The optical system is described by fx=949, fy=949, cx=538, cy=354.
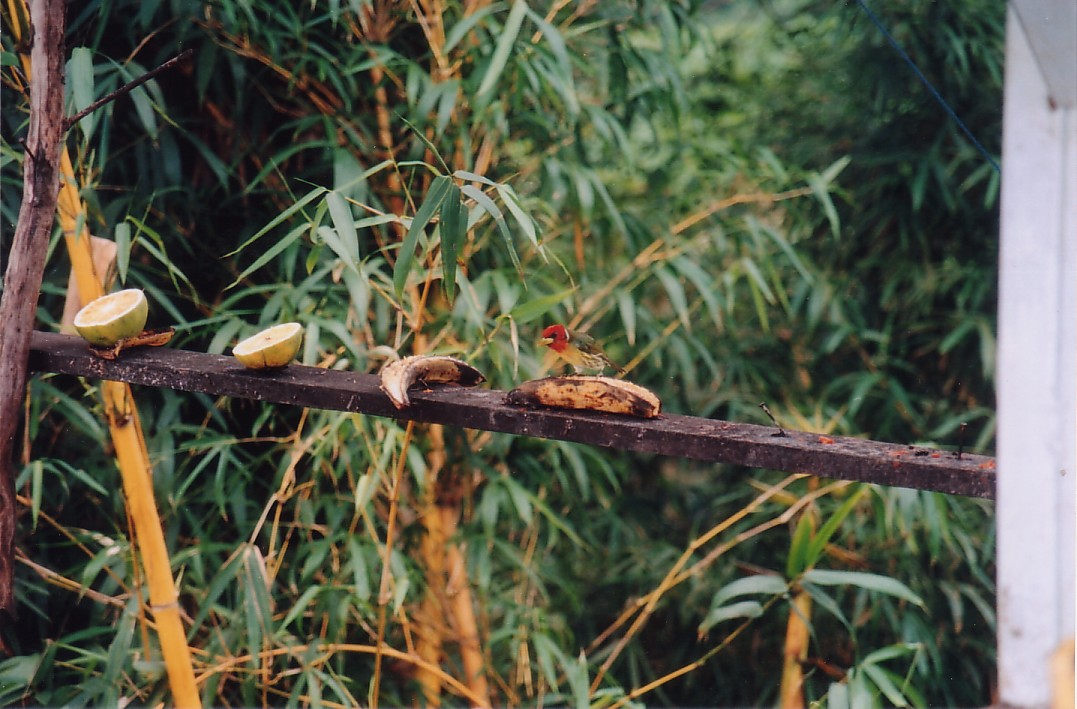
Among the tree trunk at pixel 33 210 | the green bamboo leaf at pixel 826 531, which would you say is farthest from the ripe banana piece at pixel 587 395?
the tree trunk at pixel 33 210

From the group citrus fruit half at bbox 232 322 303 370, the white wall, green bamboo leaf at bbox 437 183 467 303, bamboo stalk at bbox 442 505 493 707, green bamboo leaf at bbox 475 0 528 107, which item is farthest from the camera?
bamboo stalk at bbox 442 505 493 707

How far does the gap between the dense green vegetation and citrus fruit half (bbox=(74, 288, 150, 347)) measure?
0.13m

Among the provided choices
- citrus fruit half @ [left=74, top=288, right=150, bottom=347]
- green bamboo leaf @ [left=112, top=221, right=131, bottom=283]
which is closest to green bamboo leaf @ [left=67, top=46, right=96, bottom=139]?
green bamboo leaf @ [left=112, top=221, right=131, bottom=283]

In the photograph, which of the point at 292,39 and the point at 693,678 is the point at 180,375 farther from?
the point at 693,678

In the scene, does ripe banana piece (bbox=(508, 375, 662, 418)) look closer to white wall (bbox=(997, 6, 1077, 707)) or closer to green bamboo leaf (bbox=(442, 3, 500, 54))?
white wall (bbox=(997, 6, 1077, 707))

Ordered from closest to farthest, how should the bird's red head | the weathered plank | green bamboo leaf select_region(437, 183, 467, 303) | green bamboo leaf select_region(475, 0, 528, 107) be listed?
the weathered plank < green bamboo leaf select_region(437, 183, 467, 303) < the bird's red head < green bamboo leaf select_region(475, 0, 528, 107)

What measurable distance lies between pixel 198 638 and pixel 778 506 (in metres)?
1.14

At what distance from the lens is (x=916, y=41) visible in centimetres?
196

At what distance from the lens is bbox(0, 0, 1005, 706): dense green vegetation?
1407 mm

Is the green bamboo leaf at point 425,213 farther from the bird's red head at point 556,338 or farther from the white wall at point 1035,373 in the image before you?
the white wall at point 1035,373

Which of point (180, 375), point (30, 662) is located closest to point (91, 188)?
point (180, 375)

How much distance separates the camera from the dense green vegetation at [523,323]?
1407 millimetres

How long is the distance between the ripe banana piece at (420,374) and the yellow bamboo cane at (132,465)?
421mm

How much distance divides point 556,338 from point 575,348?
3cm
